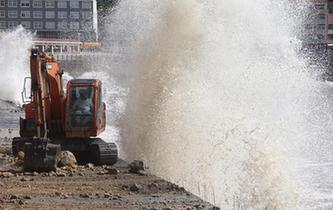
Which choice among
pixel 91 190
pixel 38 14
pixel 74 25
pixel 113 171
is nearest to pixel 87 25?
pixel 74 25

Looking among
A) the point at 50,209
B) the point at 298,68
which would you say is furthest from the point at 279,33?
the point at 50,209

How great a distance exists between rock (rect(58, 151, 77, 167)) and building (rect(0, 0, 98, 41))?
133950 mm

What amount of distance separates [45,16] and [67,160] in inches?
5452

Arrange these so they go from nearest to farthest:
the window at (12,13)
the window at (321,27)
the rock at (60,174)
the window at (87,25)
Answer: the rock at (60,174), the window at (321,27), the window at (87,25), the window at (12,13)

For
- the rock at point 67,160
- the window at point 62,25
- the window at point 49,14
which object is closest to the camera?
the rock at point 67,160

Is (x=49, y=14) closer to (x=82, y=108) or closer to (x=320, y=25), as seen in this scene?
(x=320, y=25)

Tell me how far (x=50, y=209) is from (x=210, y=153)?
22.6 ft

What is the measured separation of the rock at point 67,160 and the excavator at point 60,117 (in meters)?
0.20

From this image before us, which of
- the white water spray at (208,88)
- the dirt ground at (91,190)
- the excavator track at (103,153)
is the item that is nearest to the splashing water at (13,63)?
the white water spray at (208,88)

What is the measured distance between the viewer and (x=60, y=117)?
19.8 metres

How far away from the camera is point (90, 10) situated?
5925 inches

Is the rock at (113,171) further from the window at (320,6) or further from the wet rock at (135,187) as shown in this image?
the window at (320,6)

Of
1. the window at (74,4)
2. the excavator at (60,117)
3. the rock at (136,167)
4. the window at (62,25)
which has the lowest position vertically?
the rock at (136,167)

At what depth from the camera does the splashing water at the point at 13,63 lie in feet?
202
